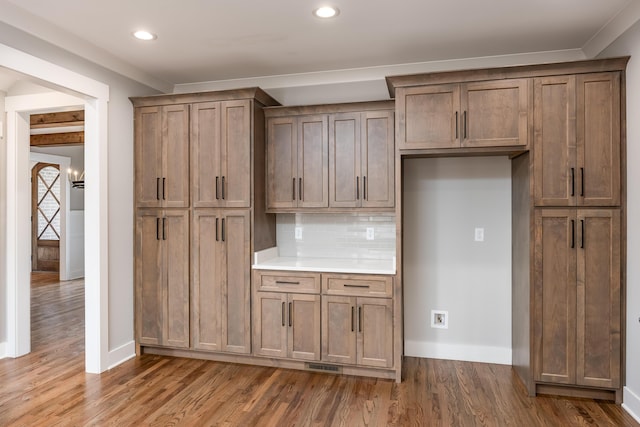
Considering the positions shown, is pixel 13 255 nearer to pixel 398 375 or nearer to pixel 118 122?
pixel 118 122

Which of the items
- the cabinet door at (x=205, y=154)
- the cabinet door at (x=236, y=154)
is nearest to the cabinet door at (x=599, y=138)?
the cabinet door at (x=236, y=154)

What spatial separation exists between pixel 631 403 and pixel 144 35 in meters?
4.19

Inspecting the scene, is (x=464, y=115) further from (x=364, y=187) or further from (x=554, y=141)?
(x=364, y=187)

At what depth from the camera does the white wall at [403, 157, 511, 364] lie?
3.50 m

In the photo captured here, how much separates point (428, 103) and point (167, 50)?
83.1 inches

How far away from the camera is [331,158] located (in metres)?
3.47

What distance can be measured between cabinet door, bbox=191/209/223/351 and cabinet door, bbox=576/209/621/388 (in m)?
2.76

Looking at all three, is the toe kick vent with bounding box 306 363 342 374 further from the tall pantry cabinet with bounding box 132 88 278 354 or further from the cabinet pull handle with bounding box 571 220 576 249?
the cabinet pull handle with bounding box 571 220 576 249

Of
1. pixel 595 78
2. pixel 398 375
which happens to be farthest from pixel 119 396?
pixel 595 78

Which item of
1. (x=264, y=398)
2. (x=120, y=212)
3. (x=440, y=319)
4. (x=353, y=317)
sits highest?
(x=120, y=212)

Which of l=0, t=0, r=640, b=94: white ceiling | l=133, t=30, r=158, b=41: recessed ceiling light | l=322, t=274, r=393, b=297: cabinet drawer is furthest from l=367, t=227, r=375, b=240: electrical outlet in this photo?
l=133, t=30, r=158, b=41: recessed ceiling light

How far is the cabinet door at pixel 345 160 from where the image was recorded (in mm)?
3414

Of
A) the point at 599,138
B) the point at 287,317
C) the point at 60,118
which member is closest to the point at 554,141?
the point at 599,138

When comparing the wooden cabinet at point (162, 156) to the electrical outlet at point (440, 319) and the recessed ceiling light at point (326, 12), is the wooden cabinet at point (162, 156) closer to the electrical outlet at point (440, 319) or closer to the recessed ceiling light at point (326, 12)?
the recessed ceiling light at point (326, 12)
